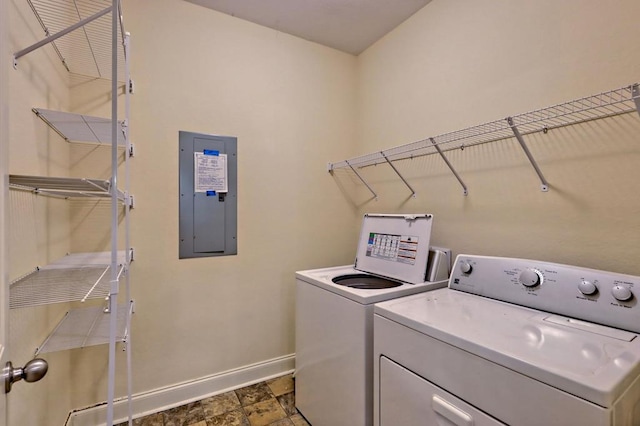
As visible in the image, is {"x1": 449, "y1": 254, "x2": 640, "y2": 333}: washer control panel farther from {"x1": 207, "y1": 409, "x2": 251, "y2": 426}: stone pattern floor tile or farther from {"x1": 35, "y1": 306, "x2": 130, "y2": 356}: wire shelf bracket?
{"x1": 35, "y1": 306, "x2": 130, "y2": 356}: wire shelf bracket

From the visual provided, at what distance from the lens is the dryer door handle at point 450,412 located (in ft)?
2.83

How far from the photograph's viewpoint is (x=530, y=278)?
3.87ft

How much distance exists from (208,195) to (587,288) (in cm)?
202

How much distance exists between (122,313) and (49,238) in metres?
0.55

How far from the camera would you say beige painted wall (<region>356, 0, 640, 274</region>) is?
1.16 metres

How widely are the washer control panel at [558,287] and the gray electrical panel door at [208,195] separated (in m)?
1.51

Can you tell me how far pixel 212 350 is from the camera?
6.60ft

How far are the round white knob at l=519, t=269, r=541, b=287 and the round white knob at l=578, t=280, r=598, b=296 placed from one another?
131mm

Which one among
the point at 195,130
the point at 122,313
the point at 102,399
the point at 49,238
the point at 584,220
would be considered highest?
the point at 195,130

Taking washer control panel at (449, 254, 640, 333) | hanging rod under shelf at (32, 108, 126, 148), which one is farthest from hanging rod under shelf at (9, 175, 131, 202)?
washer control panel at (449, 254, 640, 333)

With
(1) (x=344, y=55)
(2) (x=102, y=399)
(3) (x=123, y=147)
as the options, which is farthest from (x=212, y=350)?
(1) (x=344, y=55)

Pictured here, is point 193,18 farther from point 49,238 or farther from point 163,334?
point 163,334

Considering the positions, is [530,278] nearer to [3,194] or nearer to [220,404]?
[3,194]

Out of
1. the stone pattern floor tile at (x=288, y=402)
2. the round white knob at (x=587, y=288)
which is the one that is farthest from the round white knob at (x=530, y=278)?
the stone pattern floor tile at (x=288, y=402)
